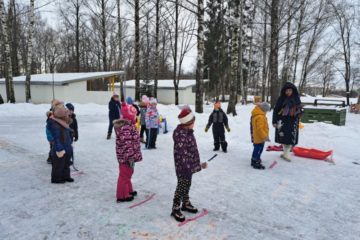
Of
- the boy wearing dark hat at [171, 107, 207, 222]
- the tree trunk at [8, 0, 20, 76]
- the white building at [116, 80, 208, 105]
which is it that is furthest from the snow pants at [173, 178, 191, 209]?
the white building at [116, 80, 208, 105]

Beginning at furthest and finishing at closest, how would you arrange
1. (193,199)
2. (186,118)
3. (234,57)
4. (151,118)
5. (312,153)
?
1. (234,57)
2. (151,118)
3. (312,153)
4. (193,199)
5. (186,118)

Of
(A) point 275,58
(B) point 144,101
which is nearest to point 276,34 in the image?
(A) point 275,58

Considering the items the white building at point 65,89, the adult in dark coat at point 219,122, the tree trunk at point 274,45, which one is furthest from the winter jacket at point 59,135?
the white building at point 65,89

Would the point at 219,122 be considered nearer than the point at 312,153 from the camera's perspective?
No

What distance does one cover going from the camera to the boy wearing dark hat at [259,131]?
631 centimetres

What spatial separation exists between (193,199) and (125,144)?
142 cm

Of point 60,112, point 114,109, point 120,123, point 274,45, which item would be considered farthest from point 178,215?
point 274,45

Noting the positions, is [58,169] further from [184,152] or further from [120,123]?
[184,152]

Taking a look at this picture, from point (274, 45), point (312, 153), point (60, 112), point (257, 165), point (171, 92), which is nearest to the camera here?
point (60, 112)

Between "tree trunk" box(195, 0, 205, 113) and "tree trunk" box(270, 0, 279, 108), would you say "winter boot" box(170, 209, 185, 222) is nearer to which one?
"tree trunk" box(195, 0, 205, 113)

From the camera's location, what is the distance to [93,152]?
7.94 metres

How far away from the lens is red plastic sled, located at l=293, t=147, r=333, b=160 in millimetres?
7172

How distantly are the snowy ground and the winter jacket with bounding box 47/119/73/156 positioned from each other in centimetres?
71

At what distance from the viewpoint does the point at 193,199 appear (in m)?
4.63
